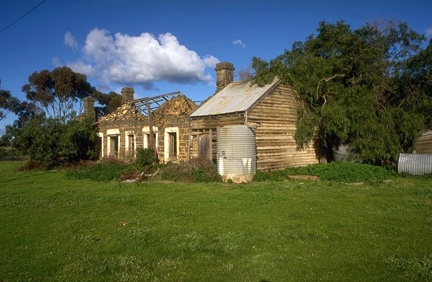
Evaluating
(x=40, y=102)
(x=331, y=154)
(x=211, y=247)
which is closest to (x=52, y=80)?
(x=40, y=102)

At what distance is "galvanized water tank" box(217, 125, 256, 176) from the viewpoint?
15.1 metres

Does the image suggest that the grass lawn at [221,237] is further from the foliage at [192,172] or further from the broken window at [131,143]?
the broken window at [131,143]

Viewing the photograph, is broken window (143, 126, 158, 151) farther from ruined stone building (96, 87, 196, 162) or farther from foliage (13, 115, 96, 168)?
foliage (13, 115, 96, 168)

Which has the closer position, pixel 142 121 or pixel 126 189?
pixel 126 189

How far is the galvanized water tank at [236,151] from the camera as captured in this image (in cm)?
1515

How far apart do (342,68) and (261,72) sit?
465 centimetres

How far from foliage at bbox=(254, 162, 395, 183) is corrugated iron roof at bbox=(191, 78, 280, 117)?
3.50m

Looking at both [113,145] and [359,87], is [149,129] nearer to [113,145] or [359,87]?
[113,145]

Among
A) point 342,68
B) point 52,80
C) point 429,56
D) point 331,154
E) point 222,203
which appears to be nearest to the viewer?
point 222,203

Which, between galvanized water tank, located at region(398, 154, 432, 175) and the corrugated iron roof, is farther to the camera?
the corrugated iron roof

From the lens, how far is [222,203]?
381 inches

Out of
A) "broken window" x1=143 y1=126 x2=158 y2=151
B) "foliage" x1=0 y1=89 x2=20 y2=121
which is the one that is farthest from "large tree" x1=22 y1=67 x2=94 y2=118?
"broken window" x1=143 y1=126 x2=158 y2=151

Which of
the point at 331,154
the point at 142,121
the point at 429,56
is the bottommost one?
the point at 331,154

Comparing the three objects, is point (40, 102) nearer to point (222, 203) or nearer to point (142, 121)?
point (142, 121)
